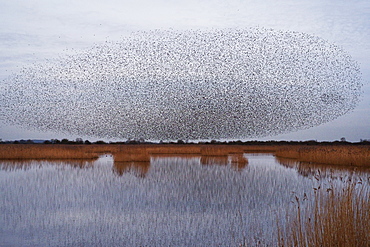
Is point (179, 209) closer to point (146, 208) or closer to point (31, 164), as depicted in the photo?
point (146, 208)

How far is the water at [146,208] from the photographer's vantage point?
7.07m

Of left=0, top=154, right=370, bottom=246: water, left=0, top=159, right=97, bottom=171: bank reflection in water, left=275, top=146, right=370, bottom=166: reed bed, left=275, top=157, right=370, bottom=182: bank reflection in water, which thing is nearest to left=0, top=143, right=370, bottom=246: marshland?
left=0, top=154, right=370, bottom=246: water

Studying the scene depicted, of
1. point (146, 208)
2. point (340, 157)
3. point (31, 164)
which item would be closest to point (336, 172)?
point (340, 157)

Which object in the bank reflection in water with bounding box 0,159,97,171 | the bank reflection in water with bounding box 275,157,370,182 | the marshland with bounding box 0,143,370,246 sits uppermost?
the bank reflection in water with bounding box 0,159,97,171

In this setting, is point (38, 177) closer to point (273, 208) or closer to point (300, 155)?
point (273, 208)

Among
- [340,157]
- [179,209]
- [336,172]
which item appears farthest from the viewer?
[340,157]

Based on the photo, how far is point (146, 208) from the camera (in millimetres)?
9555

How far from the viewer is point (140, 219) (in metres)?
8.44

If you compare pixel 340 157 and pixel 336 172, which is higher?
pixel 340 157

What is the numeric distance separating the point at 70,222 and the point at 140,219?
137 centimetres

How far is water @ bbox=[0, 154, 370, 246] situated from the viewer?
23.2 ft

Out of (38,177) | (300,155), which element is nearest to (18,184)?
(38,177)

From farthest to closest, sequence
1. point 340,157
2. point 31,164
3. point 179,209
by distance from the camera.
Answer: point 31,164
point 340,157
point 179,209

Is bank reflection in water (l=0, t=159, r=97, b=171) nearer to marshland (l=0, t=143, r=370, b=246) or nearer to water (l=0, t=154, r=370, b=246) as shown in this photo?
marshland (l=0, t=143, r=370, b=246)
